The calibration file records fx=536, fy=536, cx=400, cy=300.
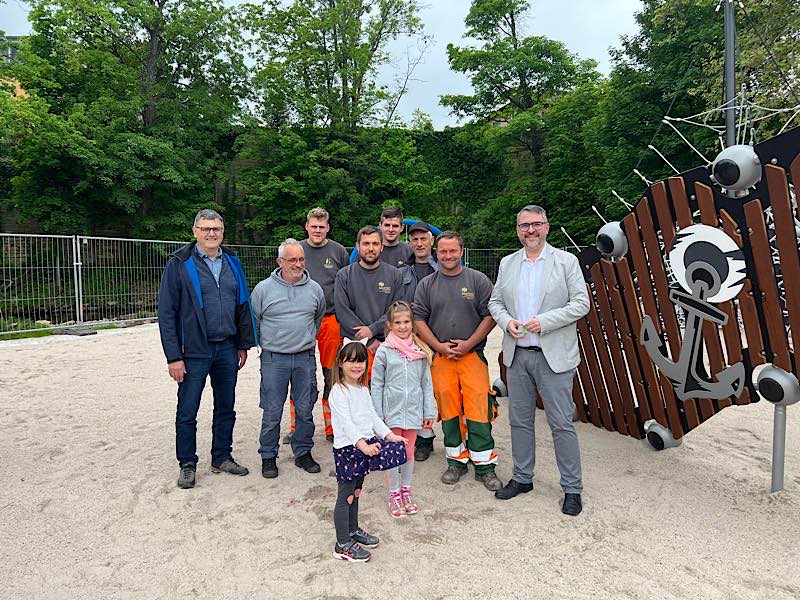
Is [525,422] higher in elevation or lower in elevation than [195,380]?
lower

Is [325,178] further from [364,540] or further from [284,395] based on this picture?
[364,540]

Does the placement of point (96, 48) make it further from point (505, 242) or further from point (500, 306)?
point (500, 306)

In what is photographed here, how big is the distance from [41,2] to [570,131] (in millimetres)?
17593

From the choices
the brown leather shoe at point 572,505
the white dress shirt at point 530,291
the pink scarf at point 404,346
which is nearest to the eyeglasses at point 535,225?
the white dress shirt at point 530,291

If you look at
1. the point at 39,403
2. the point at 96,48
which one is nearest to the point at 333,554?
the point at 39,403

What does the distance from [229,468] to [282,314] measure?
1.14 metres

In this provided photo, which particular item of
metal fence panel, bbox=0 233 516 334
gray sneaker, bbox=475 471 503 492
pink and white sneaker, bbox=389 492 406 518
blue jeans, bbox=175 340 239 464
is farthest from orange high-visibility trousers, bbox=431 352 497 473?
metal fence panel, bbox=0 233 516 334

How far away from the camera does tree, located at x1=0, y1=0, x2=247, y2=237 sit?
610 inches

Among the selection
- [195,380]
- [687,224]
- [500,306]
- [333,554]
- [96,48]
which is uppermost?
[96,48]

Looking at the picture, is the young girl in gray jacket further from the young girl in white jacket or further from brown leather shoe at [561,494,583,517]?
brown leather shoe at [561,494,583,517]

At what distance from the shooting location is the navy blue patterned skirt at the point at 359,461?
2.59 meters

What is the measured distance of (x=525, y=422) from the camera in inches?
130

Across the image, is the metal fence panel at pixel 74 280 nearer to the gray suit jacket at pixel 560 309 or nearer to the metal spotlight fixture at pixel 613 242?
the metal spotlight fixture at pixel 613 242

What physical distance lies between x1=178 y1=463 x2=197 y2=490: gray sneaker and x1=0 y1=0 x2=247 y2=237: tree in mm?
14274
